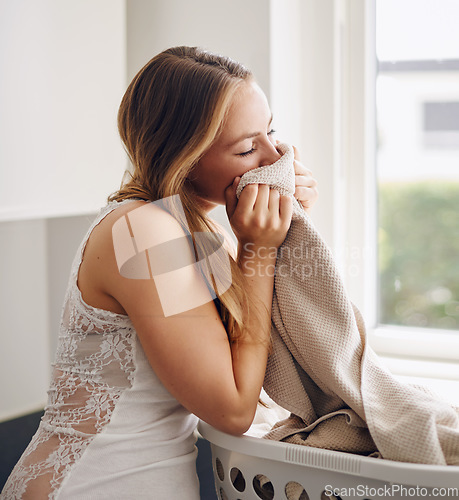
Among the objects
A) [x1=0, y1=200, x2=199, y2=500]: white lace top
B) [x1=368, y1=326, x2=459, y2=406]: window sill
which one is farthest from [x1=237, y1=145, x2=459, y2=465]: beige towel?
[x1=368, y1=326, x2=459, y2=406]: window sill

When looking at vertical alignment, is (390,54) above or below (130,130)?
above

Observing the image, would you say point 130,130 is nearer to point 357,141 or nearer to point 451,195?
point 357,141

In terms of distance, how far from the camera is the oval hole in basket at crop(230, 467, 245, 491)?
0.81m

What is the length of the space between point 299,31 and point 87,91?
0.52 m

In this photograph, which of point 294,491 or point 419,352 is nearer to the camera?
point 294,491

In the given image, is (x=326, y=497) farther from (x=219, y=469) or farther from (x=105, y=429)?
(x=105, y=429)

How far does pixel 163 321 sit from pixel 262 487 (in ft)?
0.82

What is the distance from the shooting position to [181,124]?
868 millimetres

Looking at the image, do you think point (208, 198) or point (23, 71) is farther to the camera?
point (23, 71)

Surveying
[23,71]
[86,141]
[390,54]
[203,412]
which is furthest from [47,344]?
[390,54]

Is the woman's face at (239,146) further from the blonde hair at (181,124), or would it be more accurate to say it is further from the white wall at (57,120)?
the white wall at (57,120)

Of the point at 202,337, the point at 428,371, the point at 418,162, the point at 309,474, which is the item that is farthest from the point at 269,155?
the point at 418,162

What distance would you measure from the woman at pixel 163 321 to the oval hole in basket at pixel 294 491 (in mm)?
92

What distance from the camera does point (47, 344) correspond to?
4.95 feet
